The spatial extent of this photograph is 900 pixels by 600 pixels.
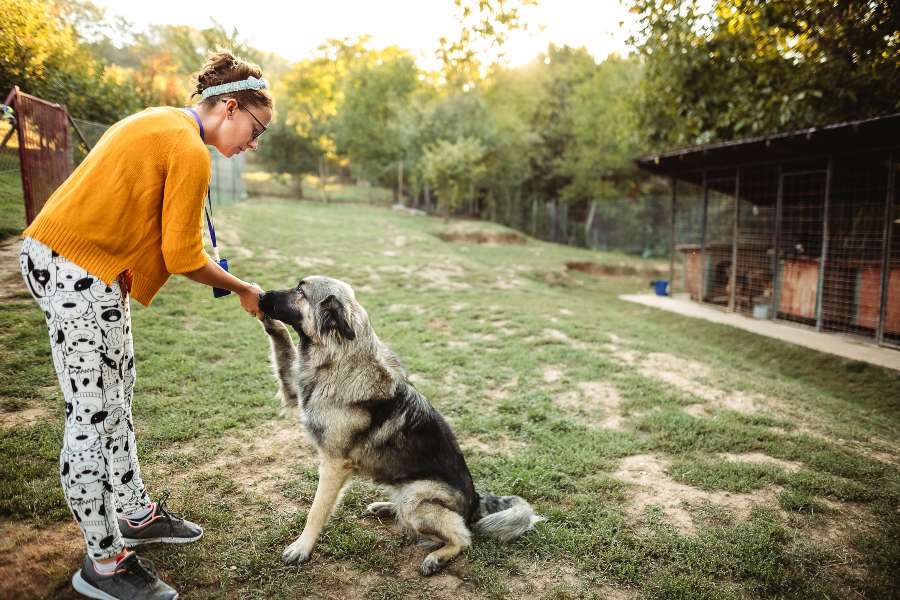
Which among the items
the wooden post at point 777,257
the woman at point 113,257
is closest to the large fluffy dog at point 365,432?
the woman at point 113,257

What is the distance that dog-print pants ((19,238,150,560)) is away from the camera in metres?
1.87

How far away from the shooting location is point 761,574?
2688mm

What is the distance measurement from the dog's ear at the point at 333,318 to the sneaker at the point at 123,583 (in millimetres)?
1361

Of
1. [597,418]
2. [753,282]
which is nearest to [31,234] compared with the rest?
[597,418]

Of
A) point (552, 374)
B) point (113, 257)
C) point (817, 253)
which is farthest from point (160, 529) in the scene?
point (817, 253)

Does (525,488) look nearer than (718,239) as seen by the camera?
Yes

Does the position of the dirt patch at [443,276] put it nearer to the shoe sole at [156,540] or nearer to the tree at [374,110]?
the shoe sole at [156,540]

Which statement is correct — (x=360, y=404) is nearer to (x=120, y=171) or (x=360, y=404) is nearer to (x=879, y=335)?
(x=120, y=171)

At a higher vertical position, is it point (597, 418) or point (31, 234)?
point (31, 234)

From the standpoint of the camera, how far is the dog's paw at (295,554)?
102 inches

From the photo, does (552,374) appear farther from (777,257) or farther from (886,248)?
(777,257)

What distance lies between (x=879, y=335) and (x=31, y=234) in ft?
34.6

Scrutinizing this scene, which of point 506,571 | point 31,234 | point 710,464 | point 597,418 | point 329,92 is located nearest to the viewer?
point 31,234

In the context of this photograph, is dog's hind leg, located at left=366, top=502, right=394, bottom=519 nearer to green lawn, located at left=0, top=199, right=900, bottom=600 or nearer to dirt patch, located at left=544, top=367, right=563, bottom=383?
green lawn, located at left=0, top=199, right=900, bottom=600
